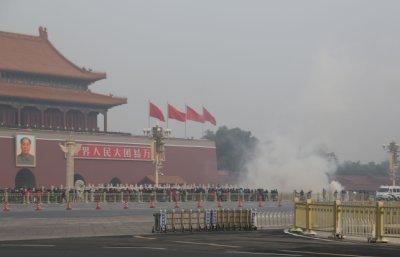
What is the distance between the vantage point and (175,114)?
67.9 metres

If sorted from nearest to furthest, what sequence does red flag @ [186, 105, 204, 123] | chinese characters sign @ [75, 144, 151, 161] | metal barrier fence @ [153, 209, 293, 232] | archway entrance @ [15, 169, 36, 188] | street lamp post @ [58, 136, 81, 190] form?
1. metal barrier fence @ [153, 209, 293, 232]
2. street lamp post @ [58, 136, 81, 190]
3. archway entrance @ [15, 169, 36, 188]
4. chinese characters sign @ [75, 144, 151, 161]
5. red flag @ [186, 105, 204, 123]

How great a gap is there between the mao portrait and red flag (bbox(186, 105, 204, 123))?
43.6 ft

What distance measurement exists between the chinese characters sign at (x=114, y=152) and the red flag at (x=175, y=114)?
4396 mm

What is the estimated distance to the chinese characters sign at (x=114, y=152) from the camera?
65750mm

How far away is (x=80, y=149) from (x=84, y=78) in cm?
876

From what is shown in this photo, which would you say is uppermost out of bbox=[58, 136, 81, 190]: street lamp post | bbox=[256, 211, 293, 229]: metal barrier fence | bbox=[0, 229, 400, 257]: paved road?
bbox=[58, 136, 81, 190]: street lamp post

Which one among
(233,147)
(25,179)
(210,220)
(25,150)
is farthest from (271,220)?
(233,147)

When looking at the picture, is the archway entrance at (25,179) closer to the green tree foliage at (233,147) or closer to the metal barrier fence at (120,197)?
the metal barrier fence at (120,197)

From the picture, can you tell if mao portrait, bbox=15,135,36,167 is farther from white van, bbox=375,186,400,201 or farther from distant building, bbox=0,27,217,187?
white van, bbox=375,186,400,201

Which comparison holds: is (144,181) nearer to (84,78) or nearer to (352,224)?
(84,78)

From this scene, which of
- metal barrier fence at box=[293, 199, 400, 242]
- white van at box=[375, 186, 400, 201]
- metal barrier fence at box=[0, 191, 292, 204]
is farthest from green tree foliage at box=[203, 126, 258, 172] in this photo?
metal barrier fence at box=[293, 199, 400, 242]

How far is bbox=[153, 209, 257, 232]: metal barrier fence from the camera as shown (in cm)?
2330

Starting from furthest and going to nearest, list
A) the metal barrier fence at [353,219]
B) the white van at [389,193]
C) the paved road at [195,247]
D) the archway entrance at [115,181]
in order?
the archway entrance at [115,181], the white van at [389,193], the metal barrier fence at [353,219], the paved road at [195,247]

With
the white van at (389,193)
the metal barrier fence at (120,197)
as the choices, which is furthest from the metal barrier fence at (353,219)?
the white van at (389,193)
